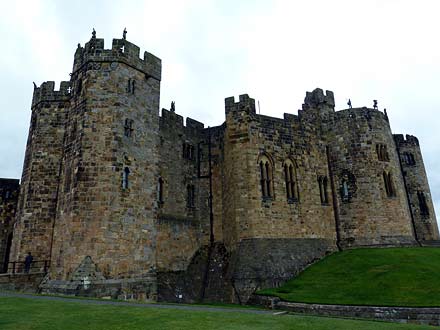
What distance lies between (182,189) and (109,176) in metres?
7.25

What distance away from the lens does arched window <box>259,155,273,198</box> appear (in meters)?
23.7

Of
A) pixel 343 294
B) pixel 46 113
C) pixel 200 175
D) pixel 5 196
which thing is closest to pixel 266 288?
pixel 343 294

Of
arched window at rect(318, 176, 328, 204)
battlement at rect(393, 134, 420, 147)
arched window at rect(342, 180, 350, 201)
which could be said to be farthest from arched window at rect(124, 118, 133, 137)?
battlement at rect(393, 134, 420, 147)

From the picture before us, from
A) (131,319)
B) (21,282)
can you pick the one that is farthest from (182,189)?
(131,319)

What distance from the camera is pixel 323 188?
1064 inches

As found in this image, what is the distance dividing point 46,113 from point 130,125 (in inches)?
265

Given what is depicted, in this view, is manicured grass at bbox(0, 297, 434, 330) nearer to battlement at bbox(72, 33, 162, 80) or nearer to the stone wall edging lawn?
the stone wall edging lawn

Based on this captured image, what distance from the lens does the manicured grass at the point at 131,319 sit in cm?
970

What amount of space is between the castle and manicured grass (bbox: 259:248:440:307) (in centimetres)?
168

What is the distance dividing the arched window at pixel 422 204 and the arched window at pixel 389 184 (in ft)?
27.3

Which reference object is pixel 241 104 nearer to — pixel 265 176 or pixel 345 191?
pixel 265 176

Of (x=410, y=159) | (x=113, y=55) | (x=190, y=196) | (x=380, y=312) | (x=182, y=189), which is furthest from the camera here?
(x=410, y=159)

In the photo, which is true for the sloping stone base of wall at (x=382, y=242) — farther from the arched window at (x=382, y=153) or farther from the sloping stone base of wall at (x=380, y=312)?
the sloping stone base of wall at (x=380, y=312)

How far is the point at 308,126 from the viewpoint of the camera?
27.6m
